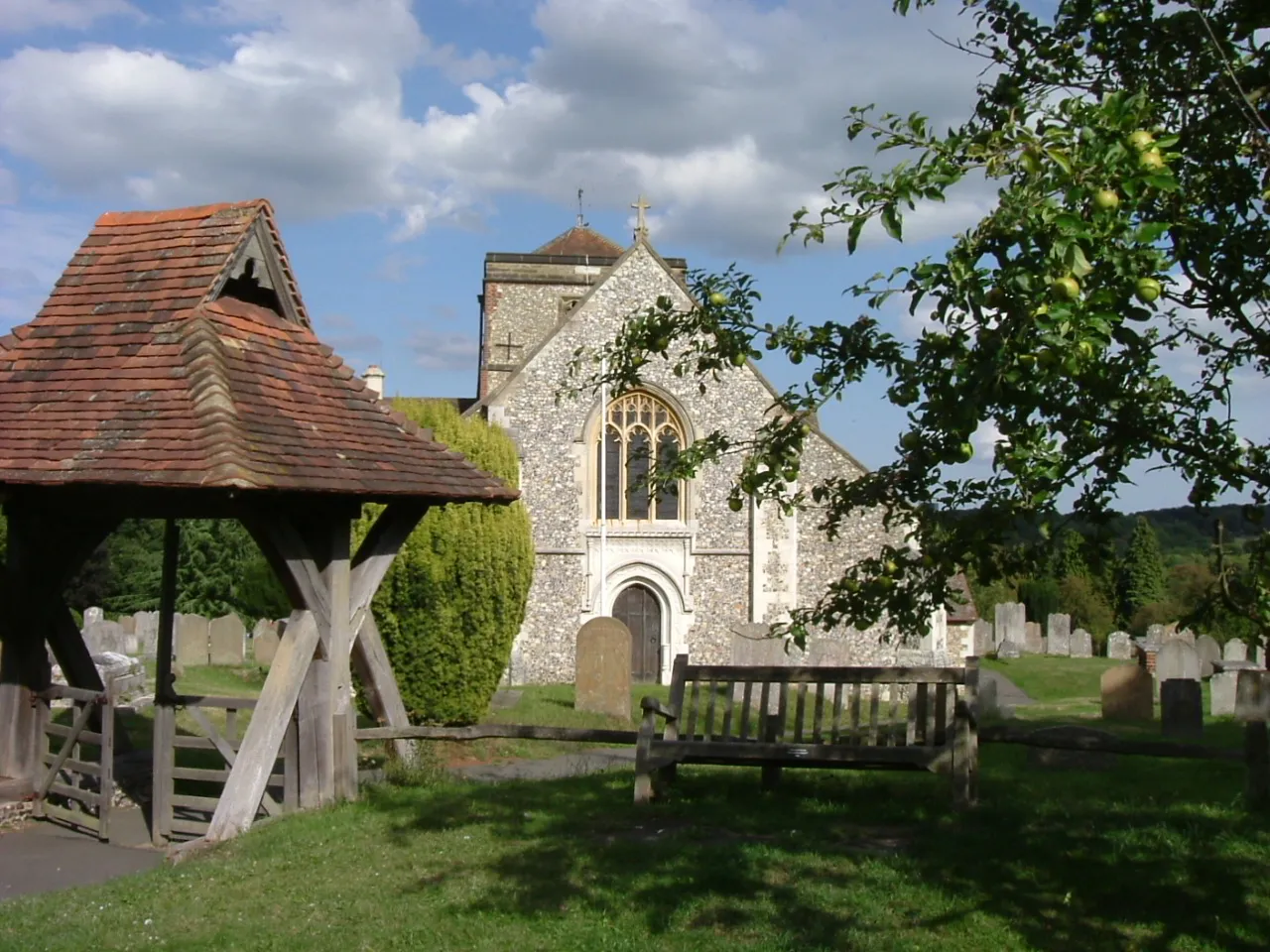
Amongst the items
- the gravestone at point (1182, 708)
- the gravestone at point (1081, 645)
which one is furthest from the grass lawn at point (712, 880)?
the gravestone at point (1081, 645)

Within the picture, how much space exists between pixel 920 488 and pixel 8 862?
6515 mm

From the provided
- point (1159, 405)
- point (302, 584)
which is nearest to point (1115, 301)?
point (1159, 405)

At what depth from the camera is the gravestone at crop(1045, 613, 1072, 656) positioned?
37312 millimetres

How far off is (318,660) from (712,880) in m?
3.73

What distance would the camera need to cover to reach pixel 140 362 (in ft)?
29.9

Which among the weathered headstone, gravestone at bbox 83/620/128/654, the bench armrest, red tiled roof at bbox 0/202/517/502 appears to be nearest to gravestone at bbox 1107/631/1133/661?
the weathered headstone

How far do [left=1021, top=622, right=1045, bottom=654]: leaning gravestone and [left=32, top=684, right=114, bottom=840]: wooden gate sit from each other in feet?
104

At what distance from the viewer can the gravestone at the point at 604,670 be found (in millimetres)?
18766

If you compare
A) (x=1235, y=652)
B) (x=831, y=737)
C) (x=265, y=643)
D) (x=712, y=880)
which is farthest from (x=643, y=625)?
(x=712, y=880)

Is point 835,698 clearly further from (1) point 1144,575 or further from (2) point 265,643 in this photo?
(1) point 1144,575

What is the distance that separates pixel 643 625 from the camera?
89.9 ft

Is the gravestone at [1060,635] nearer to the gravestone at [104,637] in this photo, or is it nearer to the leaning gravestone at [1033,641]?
the leaning gravestone at [1033,641]

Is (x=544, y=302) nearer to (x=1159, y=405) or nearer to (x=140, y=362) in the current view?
(x=140, y=362)

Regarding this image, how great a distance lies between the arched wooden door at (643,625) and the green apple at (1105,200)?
23951mm
